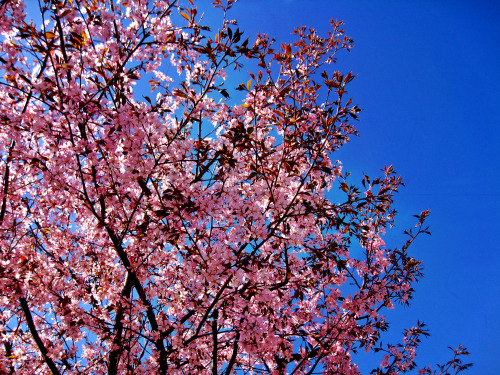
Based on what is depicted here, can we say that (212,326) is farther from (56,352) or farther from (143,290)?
(56,352)

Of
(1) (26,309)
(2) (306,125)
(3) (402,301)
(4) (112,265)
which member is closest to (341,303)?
(3) (402,301)

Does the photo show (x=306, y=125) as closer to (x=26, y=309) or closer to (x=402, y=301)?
(x=402, y=301)

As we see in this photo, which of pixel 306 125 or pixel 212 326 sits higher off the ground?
pixel 306 125

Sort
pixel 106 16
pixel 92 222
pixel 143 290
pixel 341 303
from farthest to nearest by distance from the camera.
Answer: pixel 92 222
pixel 341 303
pixel 143 290
pixel 106 16

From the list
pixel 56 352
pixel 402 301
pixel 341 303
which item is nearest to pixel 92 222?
pixel 56 352

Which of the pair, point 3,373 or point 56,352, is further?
point 56,352

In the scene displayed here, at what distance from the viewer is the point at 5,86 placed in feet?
12.4

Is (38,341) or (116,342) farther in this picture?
(116,342)

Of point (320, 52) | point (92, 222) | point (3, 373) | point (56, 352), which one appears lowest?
point (3, 373)

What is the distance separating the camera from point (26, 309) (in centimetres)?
423

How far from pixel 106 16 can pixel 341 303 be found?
515 centimetres

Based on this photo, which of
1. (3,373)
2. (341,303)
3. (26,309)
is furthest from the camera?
(341,303)

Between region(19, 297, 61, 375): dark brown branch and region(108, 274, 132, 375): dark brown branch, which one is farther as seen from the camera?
region(108, 274, 132, 375): dark brown branch

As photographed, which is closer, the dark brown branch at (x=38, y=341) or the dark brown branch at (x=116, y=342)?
the dark brown branch at (x=38, y=341)
